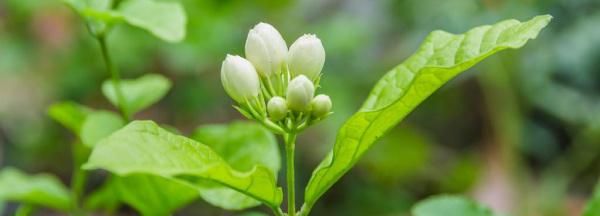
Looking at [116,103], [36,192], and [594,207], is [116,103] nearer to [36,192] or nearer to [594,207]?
[36,192]

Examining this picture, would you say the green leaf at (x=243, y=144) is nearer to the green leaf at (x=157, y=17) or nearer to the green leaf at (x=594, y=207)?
the green leaf at (x=157, y=17)

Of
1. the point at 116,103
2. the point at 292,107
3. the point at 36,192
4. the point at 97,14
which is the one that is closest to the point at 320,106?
the point at 292,107

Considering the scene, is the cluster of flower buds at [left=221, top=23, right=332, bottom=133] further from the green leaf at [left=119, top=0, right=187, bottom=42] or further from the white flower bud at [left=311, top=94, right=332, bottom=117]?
the green leaf at [left=119, top=0, right=187, bottom=42]

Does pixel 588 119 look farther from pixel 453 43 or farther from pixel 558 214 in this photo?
pixel 453 43

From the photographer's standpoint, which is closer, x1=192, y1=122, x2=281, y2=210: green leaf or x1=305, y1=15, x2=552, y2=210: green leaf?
x1=305, y1=15, x2=552, y2=210: green leaf

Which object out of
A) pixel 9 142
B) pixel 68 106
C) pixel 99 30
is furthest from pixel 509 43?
pixel 9 142

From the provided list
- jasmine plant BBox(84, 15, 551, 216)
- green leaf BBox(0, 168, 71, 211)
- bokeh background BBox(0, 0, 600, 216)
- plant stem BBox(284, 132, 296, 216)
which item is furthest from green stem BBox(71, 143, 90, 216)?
bokeh background BBox(0, 0, 600, 216)

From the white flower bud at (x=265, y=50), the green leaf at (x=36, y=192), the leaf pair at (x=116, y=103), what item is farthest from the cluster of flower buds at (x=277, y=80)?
the green leaf at (x=36, y=192)
